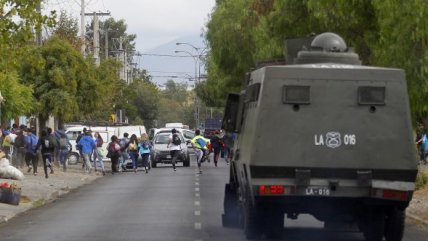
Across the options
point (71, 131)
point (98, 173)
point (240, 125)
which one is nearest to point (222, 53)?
point (71, 131)

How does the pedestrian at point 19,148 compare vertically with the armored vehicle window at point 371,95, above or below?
below

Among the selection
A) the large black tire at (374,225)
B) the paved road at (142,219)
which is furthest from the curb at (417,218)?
the large black tire at (374,225)

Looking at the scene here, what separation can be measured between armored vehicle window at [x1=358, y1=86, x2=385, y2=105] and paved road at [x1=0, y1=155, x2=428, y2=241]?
3.22 meters

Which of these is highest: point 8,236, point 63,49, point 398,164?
point 63,49

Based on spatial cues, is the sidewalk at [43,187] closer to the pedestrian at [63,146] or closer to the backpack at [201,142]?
the pedestrian at [63,146]

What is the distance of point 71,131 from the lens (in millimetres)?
56000

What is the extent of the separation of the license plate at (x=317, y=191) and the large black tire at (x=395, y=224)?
4.51 feet

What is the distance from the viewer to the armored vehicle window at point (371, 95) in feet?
54.5

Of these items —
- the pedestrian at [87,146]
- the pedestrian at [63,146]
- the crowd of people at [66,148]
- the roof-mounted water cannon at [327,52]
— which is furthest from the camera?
the pedestrian at [87,146]

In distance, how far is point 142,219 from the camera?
22.9 metres

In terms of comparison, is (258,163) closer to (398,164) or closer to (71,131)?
(398,164)

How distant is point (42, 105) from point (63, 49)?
100 inches

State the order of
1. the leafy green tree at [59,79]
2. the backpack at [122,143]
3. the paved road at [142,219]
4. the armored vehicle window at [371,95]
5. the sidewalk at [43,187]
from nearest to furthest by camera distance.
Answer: the armored vehicle window at [371,95] → the paved road at [142,219] → the sidewalk at [43,187] → the backpack at [122,143] → the leafy green tree at [59,79]

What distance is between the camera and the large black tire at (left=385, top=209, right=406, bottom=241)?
1742 cm
